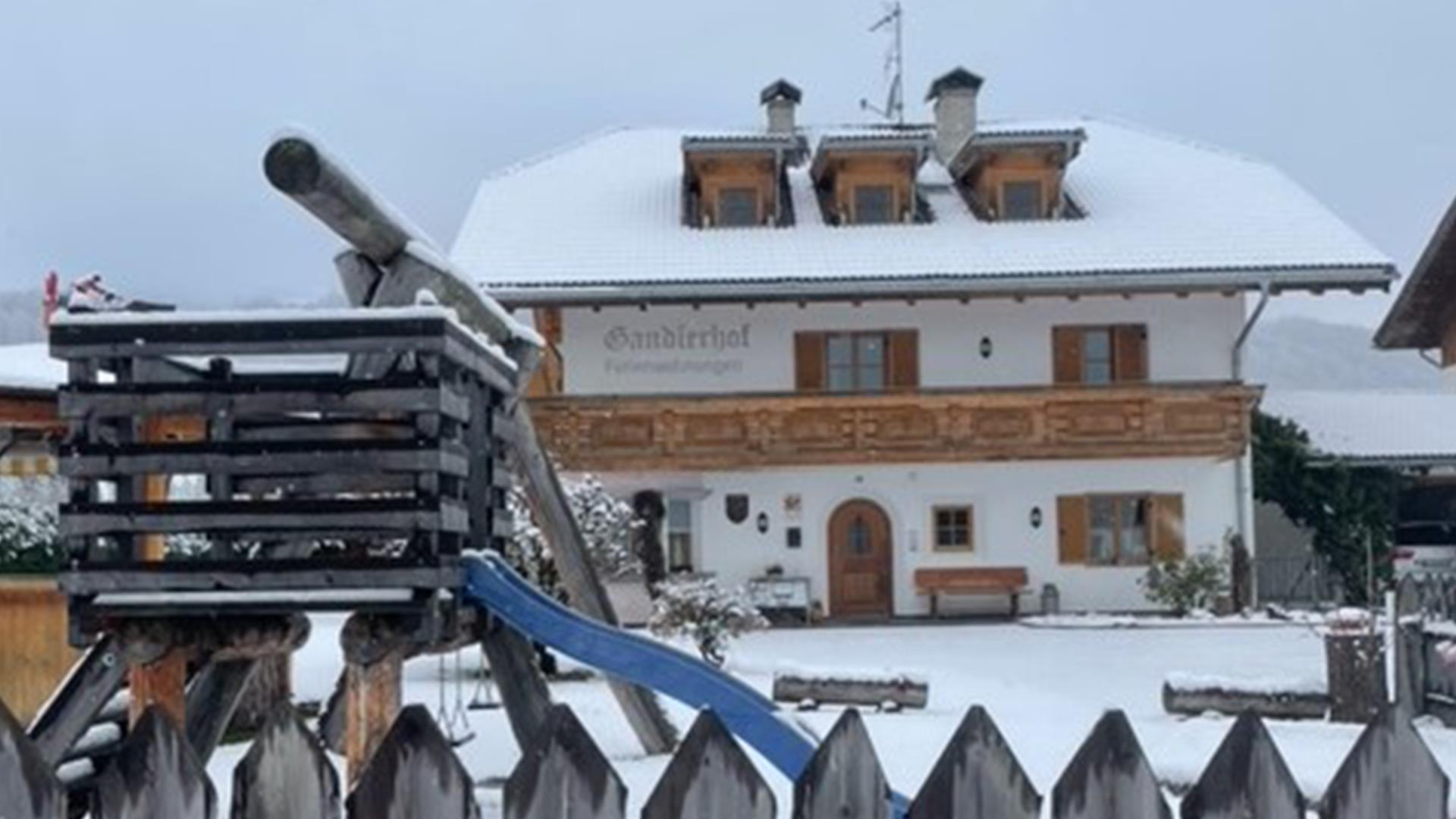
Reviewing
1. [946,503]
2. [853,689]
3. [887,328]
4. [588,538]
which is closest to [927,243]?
[887,328]

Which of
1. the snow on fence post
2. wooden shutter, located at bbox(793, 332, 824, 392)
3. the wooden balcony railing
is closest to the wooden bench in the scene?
the wooden balcony railing

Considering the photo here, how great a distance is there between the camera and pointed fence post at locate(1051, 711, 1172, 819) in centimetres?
247

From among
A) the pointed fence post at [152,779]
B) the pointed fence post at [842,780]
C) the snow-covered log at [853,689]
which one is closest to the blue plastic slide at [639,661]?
the pointed fence post at [842,780]

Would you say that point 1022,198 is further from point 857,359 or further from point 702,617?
point 702,617

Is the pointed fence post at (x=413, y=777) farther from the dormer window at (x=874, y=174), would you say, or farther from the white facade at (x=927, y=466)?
the dormer window at (x=874, y=174)

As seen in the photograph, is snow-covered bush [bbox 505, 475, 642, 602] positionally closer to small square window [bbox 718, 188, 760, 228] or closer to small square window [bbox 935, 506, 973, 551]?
small square window [bbox 935, 506, 973, 551]

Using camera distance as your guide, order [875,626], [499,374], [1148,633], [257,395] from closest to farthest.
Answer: [257,395], [499,374], [1148,633], [875,626]

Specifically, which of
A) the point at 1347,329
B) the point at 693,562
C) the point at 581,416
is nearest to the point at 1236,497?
the point at 693,562

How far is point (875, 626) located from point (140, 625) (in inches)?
853

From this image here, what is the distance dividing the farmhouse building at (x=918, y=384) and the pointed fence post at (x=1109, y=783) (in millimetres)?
25541

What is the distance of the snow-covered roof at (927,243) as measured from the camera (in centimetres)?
2808

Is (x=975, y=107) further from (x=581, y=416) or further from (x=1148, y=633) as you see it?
(x=1148, y=633)

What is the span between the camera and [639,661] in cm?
596

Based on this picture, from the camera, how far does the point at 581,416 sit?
2820 cm
